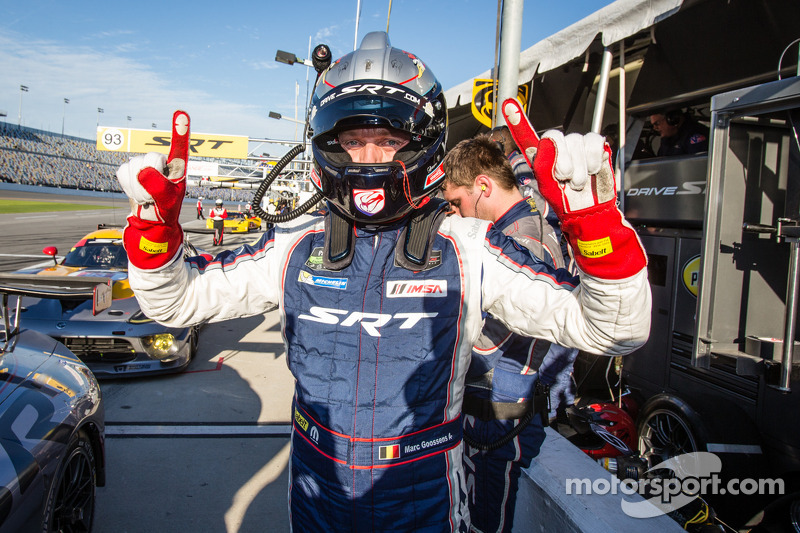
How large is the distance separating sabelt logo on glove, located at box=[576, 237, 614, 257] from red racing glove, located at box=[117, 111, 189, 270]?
3.37ft

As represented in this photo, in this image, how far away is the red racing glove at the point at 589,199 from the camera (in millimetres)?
1074

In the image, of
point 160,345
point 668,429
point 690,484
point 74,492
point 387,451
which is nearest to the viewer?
point 387,451

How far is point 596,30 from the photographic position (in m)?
3.80

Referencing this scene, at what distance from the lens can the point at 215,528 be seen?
2.76 meters

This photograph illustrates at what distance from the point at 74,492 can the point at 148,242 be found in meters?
1.91

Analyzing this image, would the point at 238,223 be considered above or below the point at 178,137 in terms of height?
above

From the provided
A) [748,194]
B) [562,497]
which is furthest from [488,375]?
[748,194]

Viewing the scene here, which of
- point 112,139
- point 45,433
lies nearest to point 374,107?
point 45,433

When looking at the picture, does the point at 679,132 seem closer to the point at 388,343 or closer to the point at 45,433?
the point at 388,343

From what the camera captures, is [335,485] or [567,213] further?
[335,485]

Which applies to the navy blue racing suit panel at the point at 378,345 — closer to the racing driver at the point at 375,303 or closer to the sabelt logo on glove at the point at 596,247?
the racing driver at the point at 375,303

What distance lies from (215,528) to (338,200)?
2264 mm

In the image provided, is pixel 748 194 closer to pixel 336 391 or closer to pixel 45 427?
pixel 336 391

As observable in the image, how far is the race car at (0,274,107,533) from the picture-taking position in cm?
192
